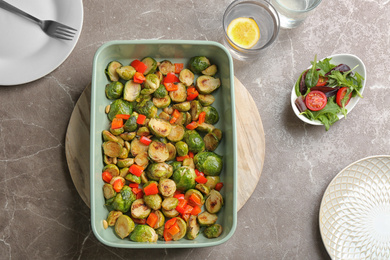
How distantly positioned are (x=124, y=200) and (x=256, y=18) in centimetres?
162

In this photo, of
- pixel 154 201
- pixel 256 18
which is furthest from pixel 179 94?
pixel 256 18

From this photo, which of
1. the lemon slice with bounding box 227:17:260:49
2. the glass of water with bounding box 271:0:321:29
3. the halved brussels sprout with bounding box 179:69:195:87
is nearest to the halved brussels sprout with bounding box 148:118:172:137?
the halved brussels sprout with bounding box 179:69:195:87

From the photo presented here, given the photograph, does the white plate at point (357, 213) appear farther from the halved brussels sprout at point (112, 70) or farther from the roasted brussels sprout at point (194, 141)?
the halved brussels sprout at point (112, 70)

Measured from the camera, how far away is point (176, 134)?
8.50 ft

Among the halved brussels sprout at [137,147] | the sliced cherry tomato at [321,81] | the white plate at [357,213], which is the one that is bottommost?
the white plate at [357,213]

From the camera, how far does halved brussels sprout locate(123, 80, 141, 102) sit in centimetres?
257

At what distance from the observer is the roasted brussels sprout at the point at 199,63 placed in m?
2.56

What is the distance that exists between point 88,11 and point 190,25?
2.51 feet

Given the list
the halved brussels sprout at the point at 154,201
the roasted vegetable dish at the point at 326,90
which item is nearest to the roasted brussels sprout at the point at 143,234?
the halved brussels sprout at the point at 154,201

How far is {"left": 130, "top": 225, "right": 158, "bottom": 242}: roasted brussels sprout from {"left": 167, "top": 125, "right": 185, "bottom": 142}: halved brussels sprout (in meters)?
0.60

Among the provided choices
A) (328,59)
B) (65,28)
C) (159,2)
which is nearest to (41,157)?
(65,28)

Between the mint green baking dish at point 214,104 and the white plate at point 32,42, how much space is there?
1.44ft

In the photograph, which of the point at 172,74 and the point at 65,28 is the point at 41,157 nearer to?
the point at 65,28

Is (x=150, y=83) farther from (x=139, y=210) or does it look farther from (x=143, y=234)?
(x=143, y=234)
